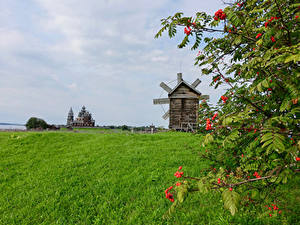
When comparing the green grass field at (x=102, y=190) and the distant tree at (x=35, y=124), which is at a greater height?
the distant tree at (x=35, y=124)

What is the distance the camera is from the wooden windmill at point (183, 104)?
18062mm

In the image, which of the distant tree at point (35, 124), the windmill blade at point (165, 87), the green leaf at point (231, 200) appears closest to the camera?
the green leaf at point (231, 200)

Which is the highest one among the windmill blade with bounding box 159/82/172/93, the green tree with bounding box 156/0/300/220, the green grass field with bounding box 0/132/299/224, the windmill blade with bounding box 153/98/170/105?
the windmill blade with bounding box 159/82/172/93

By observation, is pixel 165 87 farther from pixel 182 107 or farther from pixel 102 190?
pixel 102 190

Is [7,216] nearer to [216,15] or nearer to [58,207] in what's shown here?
[58,207]

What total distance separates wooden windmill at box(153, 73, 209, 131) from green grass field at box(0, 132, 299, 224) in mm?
9982

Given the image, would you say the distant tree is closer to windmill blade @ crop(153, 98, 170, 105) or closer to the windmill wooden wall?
windmill blade @ crop(153, 98, 170, 105)

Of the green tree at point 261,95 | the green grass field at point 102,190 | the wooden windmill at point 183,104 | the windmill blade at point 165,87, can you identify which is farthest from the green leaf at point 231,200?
the windmill blade at point 165,87

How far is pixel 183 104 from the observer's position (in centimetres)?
1842

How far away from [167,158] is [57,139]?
29.0 feet

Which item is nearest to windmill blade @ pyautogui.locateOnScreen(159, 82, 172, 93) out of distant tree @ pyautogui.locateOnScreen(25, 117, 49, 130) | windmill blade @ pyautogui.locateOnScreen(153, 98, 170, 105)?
windmill blade @ pyautogui.locateOnScreen(153, 98, 170, 105)

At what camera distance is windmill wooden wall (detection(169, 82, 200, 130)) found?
59.3 feet

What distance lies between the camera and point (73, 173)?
6.07 metres

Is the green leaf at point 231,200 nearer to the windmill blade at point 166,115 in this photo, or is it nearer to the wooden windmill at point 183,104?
the wooden windmill at point 183,104
